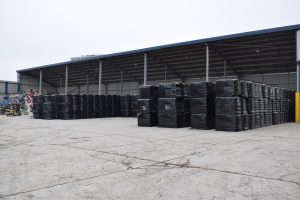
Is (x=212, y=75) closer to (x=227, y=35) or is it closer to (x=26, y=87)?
(x=227, y=35)

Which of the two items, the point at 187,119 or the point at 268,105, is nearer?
the point at 187,119

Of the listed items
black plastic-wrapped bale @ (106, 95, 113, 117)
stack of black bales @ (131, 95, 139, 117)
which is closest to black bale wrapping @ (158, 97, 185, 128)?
stack of black bales @ (131, 95, 139, 117)

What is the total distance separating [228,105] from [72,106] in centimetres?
1230

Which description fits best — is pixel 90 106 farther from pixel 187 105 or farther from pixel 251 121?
pixel 251 121

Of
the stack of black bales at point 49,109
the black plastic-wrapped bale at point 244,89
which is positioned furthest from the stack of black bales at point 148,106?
the stack of black bales at point 49,109

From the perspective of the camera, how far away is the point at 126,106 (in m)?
23.2

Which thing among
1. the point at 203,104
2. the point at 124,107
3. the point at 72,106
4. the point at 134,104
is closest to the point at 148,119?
the point at 203,104

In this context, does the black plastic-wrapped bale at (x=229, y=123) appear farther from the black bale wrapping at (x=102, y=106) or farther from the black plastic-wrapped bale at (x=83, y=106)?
the black bale wrapping at (x=102, y=106)

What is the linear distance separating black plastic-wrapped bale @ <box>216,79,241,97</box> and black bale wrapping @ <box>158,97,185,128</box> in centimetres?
183

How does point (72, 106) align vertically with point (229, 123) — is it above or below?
above

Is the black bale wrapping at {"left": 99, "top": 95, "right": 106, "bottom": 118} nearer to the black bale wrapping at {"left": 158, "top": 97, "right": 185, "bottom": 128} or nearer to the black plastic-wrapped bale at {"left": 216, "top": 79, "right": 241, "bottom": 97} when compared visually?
the black bale wrapping at {"left": 158, "top": 97, "right": 185, "bottom": 128}

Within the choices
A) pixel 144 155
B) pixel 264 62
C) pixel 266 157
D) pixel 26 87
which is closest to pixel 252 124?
pixel 266 157

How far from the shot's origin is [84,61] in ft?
94.9

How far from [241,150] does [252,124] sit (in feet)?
19.3
